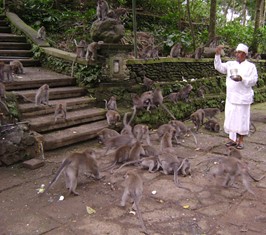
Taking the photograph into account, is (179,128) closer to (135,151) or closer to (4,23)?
(135,151)

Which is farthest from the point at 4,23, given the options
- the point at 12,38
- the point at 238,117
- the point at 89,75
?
the point at 238,117

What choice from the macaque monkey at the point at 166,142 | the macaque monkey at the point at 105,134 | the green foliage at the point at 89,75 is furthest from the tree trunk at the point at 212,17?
the macaque monkey at the point at 105,134

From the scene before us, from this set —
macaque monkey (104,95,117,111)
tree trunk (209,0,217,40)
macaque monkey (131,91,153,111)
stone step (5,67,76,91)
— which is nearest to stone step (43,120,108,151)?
macaque monkey (104,95,117,111)

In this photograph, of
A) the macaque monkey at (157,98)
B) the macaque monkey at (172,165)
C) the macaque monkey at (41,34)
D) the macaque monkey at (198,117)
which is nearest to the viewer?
the macaque monkey at (172,165)

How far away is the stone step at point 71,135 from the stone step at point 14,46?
4567 millimetres

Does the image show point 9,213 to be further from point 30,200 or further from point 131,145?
point 131,145

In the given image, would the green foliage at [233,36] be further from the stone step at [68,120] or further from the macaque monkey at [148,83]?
the stone step at [68,120]

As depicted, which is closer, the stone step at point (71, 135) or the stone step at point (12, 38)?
the stone step at point (71, 135)

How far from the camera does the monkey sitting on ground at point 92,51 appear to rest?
768 cm

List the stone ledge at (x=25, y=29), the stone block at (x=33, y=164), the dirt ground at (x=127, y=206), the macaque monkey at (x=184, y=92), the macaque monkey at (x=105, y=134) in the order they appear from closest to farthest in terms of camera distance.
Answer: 1. the dirt ground at (x=127, y=206)
2. the stone block at (x=33, y=164)
3. the macaque monkey at (x=105, y=134)
4. the macaque monkey at (x=184, y=92)
5. the stone ledge at (x=25, y=29)

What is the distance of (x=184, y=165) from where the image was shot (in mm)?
5137

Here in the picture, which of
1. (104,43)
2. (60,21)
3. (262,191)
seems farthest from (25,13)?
(262,191)

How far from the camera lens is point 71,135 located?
6.34m

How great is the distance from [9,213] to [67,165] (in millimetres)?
883
